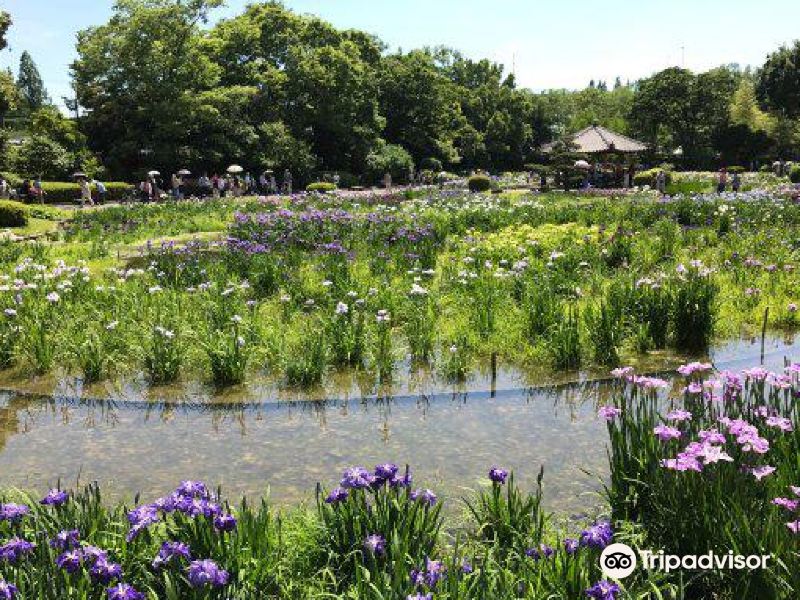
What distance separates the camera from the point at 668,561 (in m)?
3.17

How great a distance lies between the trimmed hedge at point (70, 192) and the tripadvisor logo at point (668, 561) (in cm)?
3456

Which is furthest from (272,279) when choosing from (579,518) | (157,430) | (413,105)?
(413,105)

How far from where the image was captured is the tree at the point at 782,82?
63875 mm

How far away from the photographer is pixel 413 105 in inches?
2264

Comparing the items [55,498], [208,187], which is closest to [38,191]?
[208,187]

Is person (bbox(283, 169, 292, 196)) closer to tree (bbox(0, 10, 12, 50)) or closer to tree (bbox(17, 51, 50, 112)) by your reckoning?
tree (bbox(0, 10, 12, 50))

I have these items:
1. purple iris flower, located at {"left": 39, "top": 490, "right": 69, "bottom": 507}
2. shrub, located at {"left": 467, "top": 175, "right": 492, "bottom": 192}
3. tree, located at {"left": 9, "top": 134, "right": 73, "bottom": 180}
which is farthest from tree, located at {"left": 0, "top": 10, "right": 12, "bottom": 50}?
purple iris flower, located at {"left": 39, "top": 490, "right": 69, "bottom": 507}

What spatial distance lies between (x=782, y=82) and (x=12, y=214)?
66.4 m

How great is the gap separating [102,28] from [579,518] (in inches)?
1829

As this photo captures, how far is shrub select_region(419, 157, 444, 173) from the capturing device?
184 feet

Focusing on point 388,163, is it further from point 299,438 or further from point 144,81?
point 299,438

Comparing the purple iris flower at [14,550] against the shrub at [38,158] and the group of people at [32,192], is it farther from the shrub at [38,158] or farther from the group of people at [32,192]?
the shrub at [38,158]

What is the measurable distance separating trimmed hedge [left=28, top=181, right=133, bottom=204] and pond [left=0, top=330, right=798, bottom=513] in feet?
97.6

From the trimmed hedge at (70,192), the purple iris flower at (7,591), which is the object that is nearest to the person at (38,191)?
the trimmed hedge at (70,192)
